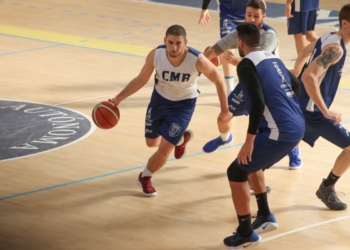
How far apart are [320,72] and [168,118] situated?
1.57 metres

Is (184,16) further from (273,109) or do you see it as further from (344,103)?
(273,109)

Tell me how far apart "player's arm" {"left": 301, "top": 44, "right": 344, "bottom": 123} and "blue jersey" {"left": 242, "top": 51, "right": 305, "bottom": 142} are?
43cm

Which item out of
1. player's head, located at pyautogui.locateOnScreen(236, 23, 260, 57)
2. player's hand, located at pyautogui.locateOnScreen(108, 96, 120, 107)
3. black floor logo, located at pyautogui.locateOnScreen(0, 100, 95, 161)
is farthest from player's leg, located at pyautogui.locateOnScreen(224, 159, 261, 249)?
black floor logo, located at pyautogui.locateOnScreen(0, 100, 95, 161)

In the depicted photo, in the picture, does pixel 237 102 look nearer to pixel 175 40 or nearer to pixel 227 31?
pixel 175 40

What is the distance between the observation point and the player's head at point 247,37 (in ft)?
19.5

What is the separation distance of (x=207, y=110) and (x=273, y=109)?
4682 mm

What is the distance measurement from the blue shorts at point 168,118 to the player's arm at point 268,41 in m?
0.91

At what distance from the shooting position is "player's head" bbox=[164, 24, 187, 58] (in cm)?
696

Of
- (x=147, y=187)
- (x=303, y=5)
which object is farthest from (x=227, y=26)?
(x=147, y=187)

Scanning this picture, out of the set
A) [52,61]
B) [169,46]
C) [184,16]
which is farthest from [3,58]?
[169,46]

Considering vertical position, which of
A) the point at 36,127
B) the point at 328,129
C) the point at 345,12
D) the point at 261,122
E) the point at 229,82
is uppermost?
the point at 345,12

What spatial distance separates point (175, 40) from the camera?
6.99 metres

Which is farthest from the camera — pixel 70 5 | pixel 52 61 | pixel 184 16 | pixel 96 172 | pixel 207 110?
pixel 70 5

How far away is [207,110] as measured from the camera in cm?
1059
